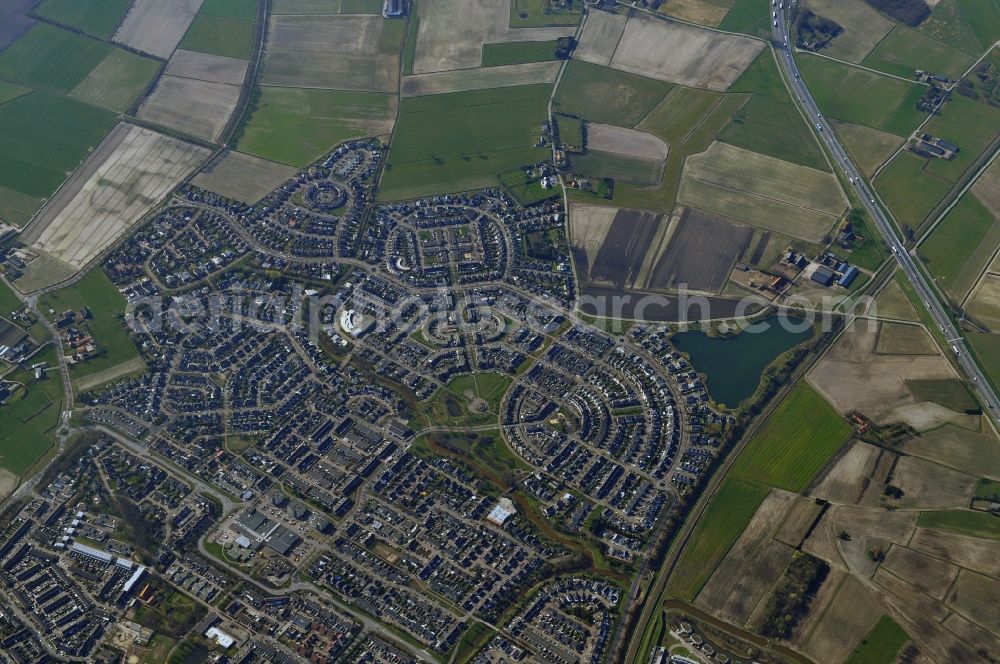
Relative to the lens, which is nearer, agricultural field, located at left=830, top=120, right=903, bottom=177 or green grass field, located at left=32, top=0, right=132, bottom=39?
agricultural field, located at left=830, top=120, right=903, bottom=177

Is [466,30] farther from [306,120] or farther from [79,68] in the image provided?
[79,68]

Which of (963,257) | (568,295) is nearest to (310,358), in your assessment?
(568,295)

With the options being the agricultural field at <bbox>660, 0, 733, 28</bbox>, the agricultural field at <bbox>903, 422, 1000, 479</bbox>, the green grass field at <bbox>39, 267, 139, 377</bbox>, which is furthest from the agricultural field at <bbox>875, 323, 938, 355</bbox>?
the green grass field at <bbox>39, 267, 139, 377</bbox>

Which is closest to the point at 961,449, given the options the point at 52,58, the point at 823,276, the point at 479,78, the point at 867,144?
the point at 823,276

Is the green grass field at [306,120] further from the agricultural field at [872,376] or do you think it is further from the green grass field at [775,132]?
the agricultural field at [872,376]

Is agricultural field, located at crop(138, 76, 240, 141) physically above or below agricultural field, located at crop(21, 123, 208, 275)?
above

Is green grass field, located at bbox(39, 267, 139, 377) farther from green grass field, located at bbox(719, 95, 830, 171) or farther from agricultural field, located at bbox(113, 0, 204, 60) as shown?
green grass field, located at bbox(719, 95, 830, 171)
